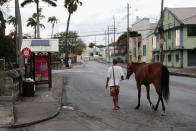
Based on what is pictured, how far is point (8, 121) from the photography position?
845 centimetres

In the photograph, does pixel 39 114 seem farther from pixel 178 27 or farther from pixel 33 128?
pixel 178 27

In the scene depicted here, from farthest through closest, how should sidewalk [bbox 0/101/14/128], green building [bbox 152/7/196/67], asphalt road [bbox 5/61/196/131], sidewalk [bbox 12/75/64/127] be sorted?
1. green building [bbox 152/7/196/67]
2. sidewalk [bbox 12/75/64/127]
3. sidewalk [bbox 0/101/14/128]
4. asphalt road [bbox 5/61/196/131]

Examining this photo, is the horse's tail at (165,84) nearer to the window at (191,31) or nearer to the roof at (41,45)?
the roof at (41,45)

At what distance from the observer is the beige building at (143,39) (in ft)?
207

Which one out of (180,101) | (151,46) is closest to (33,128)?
(180,101)

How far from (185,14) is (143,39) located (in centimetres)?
2046

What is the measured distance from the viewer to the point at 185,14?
151 ft

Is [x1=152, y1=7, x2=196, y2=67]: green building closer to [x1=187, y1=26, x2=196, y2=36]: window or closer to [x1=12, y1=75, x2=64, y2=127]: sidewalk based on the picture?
[x1=187, y1=26, x2=196, y2=36]: window

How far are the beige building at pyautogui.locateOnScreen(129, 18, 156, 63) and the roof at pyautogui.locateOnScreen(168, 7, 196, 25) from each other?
1073cm

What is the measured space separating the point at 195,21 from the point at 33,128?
3932cm

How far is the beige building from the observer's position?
63031 millimetres

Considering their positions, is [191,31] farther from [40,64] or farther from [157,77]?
[157,77]

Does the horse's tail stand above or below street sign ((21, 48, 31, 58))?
below

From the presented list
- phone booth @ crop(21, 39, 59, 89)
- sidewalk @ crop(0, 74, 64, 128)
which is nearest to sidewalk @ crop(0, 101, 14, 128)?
sidewalk @ crop(0, 74, 64, 128)
